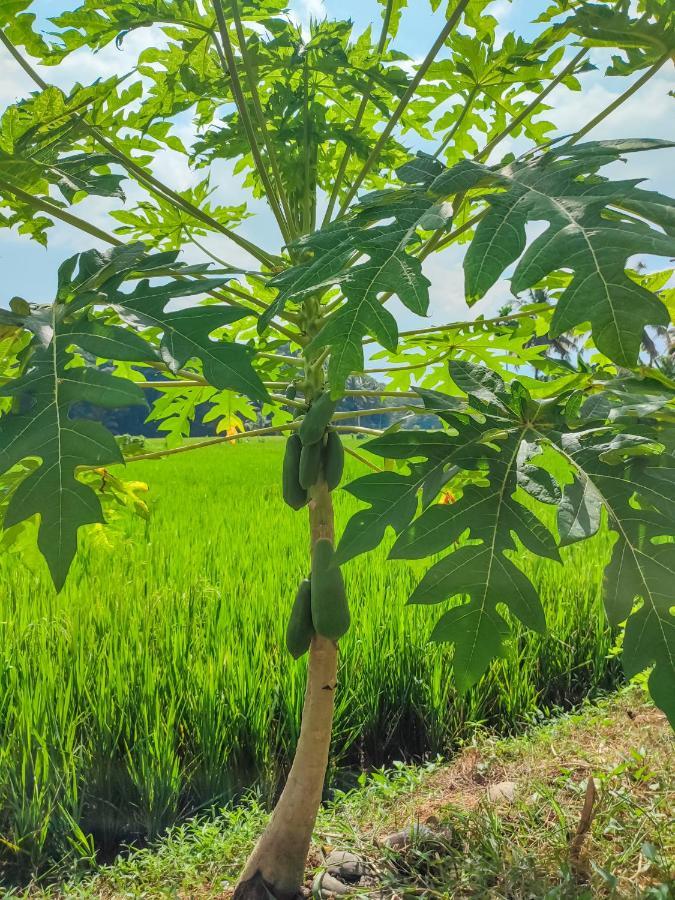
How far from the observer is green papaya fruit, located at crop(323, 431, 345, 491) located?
142 cm

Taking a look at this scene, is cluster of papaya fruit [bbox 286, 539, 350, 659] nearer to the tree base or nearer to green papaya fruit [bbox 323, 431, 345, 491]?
green papaya fruit [bbox 323, 431, 345, 491]

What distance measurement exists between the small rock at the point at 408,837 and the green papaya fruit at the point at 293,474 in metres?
1.10

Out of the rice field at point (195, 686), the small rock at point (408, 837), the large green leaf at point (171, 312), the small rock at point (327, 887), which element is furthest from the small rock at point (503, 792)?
the large green leaf at point (171, 312)

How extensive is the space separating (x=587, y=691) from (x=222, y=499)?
A: 4.96 meters

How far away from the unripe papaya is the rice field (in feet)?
2.59

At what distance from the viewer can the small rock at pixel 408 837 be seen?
1960 mm

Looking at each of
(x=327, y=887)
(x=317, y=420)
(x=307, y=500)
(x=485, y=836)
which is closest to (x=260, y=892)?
(x=327, y=887)

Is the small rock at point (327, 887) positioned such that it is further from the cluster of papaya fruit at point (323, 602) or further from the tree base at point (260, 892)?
the cluster of papaya fruit at point (323, 602)

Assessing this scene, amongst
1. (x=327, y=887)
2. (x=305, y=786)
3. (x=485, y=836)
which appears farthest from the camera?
(x=485, y=836)

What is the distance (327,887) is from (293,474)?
111cm

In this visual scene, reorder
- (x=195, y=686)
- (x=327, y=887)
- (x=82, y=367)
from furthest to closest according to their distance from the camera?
(x=195, y=686) → (x=327, y=887) → (x=82, y=367)

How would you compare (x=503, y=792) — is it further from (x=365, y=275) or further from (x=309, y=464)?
(x=365, y=275)

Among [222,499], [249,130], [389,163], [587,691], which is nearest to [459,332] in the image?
[389,163]

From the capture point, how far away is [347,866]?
1911 mm
